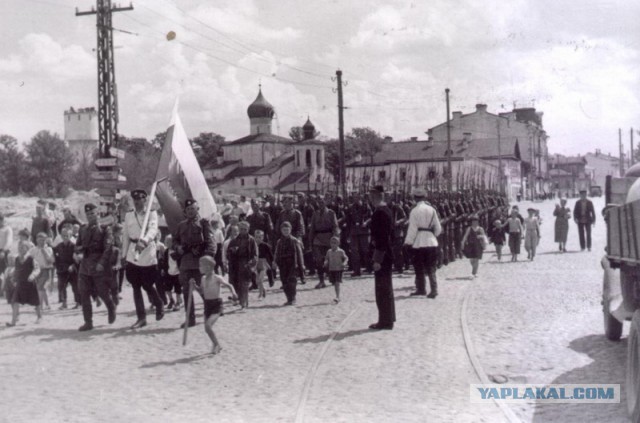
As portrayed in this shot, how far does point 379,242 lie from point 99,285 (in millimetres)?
4098

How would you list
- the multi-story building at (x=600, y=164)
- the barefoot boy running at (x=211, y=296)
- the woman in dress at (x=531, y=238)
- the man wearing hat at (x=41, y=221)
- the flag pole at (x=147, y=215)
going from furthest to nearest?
the multi-story building at (x=600, y=164) < the woman in dress at (x=531, y=238) < the man wearing hat at (x=41, y=221) < the flag pole at (x=147, y=215) < the barefoot boy running at (x=211, y=296)

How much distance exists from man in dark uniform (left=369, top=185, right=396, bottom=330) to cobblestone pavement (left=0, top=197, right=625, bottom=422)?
247 mm

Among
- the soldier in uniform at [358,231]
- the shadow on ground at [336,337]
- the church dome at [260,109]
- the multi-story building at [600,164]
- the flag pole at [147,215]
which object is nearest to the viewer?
the shadow on ground at [336,337]

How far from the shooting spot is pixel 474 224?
17125 mm

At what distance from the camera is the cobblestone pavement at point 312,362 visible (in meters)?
6.47

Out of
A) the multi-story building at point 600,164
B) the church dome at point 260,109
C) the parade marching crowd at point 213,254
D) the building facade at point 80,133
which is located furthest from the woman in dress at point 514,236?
the multi-story building at point 600,164

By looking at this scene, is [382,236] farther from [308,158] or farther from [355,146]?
[355,146]

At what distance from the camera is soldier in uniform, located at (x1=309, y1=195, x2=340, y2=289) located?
15.8 m

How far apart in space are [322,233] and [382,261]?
5.47 m

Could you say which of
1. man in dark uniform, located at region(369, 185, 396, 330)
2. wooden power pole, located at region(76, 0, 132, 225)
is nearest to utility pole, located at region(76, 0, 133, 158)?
wooden power pole, located at region(76, 0, 132, 225)

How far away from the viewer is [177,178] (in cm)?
1099

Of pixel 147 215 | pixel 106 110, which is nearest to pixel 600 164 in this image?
pixel 106 110

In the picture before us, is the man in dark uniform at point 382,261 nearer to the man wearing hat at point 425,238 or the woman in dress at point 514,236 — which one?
the man wearing hat at point 425,238

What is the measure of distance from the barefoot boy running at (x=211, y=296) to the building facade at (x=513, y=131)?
82649 mm
